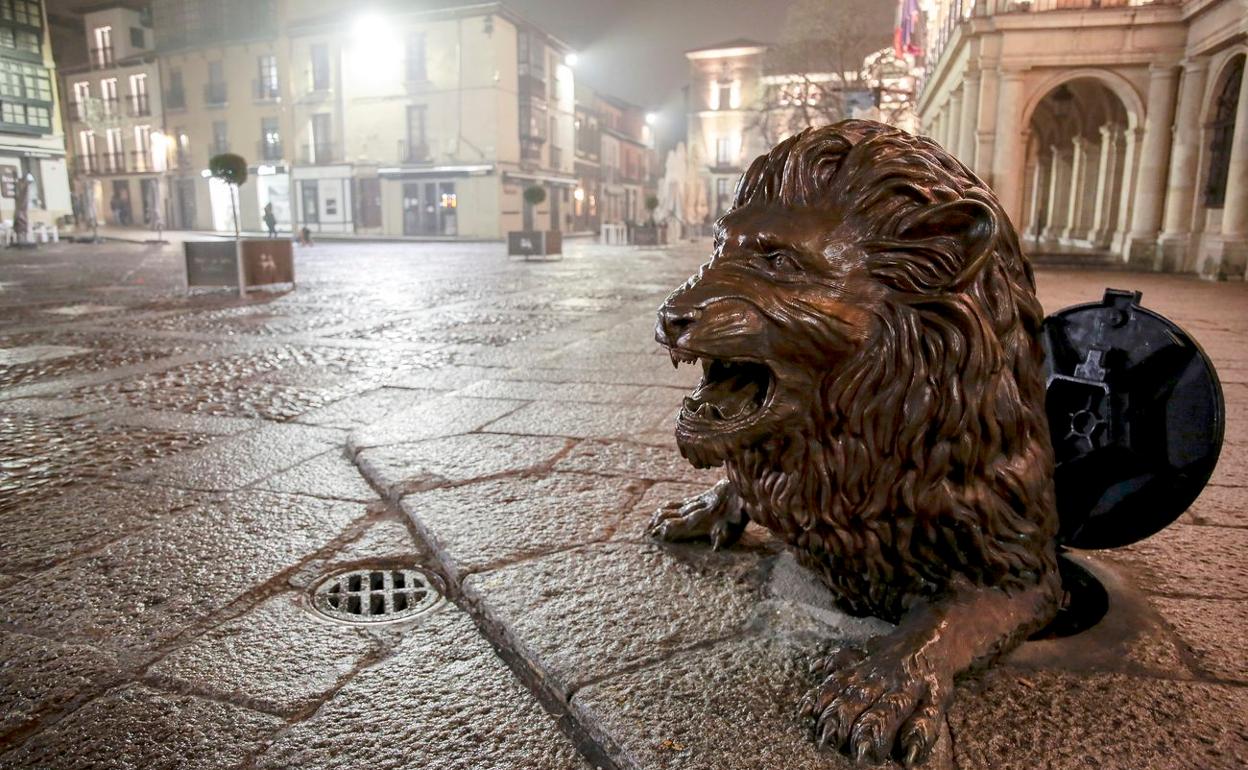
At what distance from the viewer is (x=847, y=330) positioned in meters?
1.32

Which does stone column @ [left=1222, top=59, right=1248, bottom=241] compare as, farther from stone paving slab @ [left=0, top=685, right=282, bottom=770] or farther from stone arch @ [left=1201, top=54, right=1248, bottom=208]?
stone paving slab @ [left=0, top=685, right=282, bottom=770]

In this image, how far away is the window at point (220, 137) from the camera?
1581 inches

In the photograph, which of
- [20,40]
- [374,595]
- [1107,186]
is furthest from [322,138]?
[374,595]

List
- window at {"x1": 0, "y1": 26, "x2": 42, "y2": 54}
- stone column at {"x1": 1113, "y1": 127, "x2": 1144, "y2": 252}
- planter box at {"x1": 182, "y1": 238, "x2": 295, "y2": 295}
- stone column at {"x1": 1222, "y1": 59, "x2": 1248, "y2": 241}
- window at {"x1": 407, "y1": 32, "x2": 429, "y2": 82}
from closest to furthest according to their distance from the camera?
planter box at {"x1": 182, "y1": 238, "x2": 295, "y2": 295} < stone column at {"x1": 1222, "y1": 59, "x2": 1248, "y2": 241} < stone column at {"x1": 1113, "y1": 127, "x2": 1144, "y2": 252} < window at {"x1": 407, "y1": 32, "x2": 429, "y2": 82} < window at {"x1": 0, "y1": 26, "x2": 42, "y2": 54}

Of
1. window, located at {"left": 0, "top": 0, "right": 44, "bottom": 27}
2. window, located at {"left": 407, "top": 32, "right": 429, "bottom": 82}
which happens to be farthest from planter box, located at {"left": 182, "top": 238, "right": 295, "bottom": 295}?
window, located at {"left": 0, "top": 0, "right": 44, "bottom": 27}

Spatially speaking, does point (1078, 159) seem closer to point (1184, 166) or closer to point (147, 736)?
point (1184, 166)

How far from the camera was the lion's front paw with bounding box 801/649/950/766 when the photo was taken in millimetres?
1290

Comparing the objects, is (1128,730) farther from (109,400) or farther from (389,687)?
(109,400)

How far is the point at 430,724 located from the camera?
1.46 metres

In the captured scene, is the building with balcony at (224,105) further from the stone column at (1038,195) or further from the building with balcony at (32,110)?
the stone column at (1038,195)

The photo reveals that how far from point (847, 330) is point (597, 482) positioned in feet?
5.34

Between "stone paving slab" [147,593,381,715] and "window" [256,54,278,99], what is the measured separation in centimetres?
4237

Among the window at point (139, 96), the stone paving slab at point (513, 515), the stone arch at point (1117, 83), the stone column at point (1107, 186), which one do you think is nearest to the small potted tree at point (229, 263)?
the stone paving slab at point (513, 515)

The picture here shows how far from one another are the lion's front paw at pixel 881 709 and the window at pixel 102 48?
54628mm
